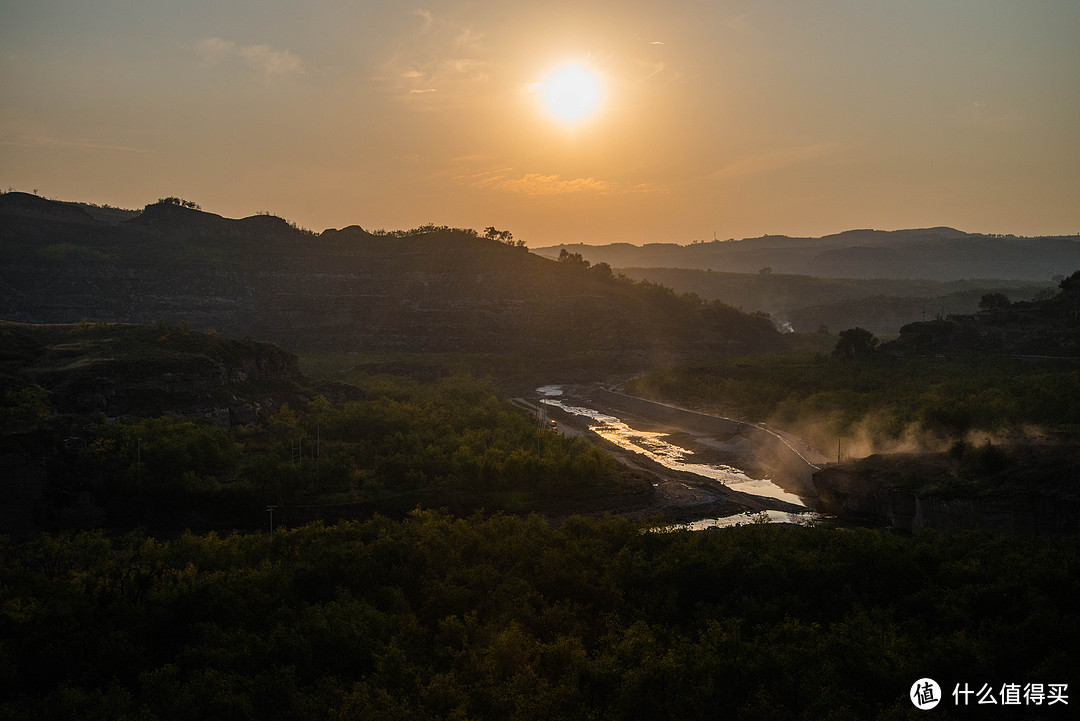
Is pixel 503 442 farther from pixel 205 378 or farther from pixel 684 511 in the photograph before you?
pixel 205 378

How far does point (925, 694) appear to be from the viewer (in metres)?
19.1

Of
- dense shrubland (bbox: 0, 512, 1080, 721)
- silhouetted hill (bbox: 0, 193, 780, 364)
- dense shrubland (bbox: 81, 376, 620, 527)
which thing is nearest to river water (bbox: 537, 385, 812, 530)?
dense shrubland (bbox: 81, 376, 620, 527)

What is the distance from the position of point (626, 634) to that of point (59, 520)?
3311cm

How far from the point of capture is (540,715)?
18.8 meters

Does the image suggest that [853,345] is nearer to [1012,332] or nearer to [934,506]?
[1012,332]

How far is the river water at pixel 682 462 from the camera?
47375mm

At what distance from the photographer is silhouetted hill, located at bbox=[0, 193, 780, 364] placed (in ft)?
433

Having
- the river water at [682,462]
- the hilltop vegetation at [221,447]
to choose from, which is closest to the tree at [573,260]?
the river water at [682,462]

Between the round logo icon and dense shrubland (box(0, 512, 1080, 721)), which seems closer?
the round logo icon

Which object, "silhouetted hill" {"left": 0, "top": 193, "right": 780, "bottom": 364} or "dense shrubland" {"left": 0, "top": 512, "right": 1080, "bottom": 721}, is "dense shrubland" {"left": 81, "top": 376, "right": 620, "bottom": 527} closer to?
"dense shrubland" {"left": 0, "top": 512, "right": 1080, "bottom": 721}

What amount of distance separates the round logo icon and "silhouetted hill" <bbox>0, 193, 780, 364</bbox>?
359 ft

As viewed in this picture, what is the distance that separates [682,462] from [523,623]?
135 ft

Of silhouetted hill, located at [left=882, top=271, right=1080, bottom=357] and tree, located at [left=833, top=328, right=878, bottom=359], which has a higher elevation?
silhouetted hill, located at [left=882, top=271, right=1080, bottom=357]

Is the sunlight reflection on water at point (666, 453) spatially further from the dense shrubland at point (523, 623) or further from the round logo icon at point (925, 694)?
the round logo icon at point (925, 694)
